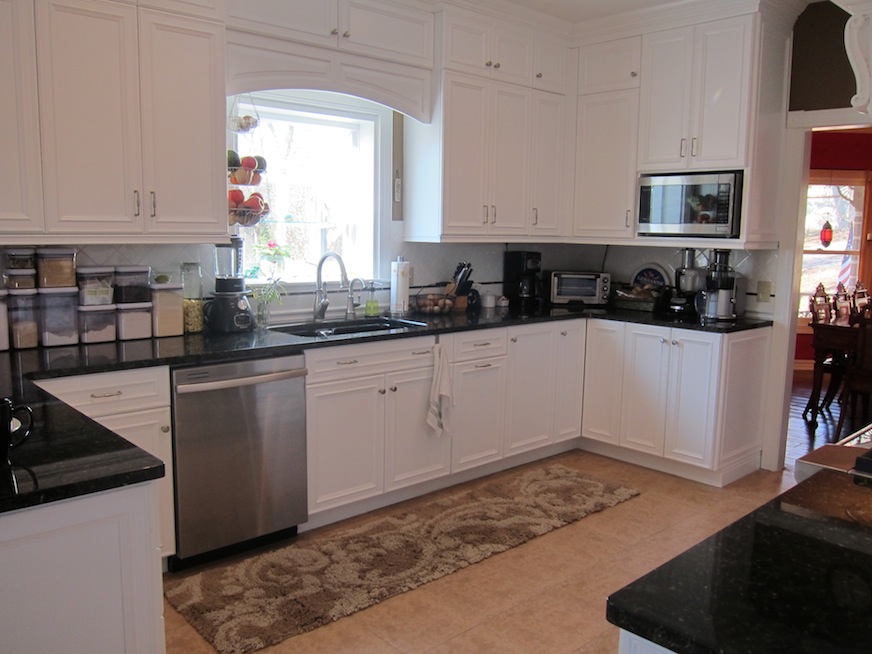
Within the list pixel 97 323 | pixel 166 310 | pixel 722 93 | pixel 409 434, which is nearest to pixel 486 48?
pixel 722 93

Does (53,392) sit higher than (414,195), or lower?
lower

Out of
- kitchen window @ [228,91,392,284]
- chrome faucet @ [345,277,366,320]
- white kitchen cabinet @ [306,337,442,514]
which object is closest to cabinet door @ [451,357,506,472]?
white kitchen cabinet @ [306,337,442,514]

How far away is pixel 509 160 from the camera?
4.57 meters

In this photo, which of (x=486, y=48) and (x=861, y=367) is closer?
(x=486, y=48)

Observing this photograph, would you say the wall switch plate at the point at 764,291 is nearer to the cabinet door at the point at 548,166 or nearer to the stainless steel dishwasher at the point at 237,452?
the cabinet door at the point at 548,166

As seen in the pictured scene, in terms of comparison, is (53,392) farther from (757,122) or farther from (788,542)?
(757,122)

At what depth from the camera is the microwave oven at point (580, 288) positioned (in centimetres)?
503

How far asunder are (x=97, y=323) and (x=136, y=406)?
55 centimetres

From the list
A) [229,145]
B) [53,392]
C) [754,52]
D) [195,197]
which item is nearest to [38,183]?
[195,197]

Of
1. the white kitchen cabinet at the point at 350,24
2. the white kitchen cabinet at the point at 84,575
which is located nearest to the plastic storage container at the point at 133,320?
the white kitchen cabinet at the point at 350,24

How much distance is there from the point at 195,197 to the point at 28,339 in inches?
35.6

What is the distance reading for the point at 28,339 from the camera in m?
3.04

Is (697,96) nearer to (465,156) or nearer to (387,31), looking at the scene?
(465,156)

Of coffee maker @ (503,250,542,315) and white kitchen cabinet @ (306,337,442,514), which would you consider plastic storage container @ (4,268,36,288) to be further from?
coffee maker @ (503,250,542,315)
